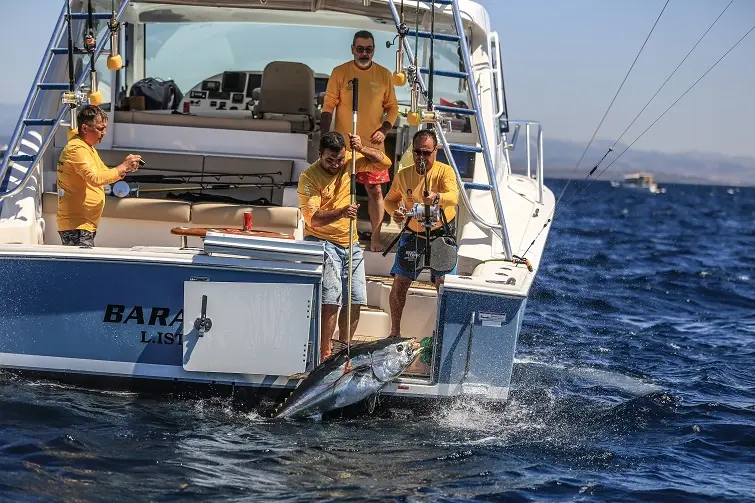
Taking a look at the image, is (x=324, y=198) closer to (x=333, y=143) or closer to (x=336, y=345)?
(x=333, y=143)

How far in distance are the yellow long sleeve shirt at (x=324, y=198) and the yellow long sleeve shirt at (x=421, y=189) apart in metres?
0.37

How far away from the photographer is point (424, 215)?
22.6 ft

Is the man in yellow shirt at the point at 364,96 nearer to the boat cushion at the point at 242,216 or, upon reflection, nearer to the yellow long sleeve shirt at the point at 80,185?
the boat cushion at the point at 242,216

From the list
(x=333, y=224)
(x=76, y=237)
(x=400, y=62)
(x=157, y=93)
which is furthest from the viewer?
(x=157, y=93)

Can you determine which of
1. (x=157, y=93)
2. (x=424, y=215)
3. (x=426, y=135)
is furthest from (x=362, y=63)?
(x=157, y=93)

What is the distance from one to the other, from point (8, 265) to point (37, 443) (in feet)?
3.78

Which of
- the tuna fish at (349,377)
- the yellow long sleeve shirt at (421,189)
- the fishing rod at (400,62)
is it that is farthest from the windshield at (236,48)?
the tuna fish at (349,377)

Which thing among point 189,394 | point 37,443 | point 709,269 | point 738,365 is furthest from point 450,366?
point 709,269

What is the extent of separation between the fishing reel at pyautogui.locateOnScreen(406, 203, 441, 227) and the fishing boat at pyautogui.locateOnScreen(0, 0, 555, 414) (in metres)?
0.27

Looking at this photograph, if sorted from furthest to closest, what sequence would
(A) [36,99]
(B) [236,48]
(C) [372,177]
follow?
(B) [236,48]
(A) [36,99]
(C) [372,177]

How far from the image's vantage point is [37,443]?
5.93m

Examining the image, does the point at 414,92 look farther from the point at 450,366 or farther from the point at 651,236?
the point at 651,236

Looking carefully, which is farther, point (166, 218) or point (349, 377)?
point (166, 218)

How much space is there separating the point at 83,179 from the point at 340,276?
174 centimetres
